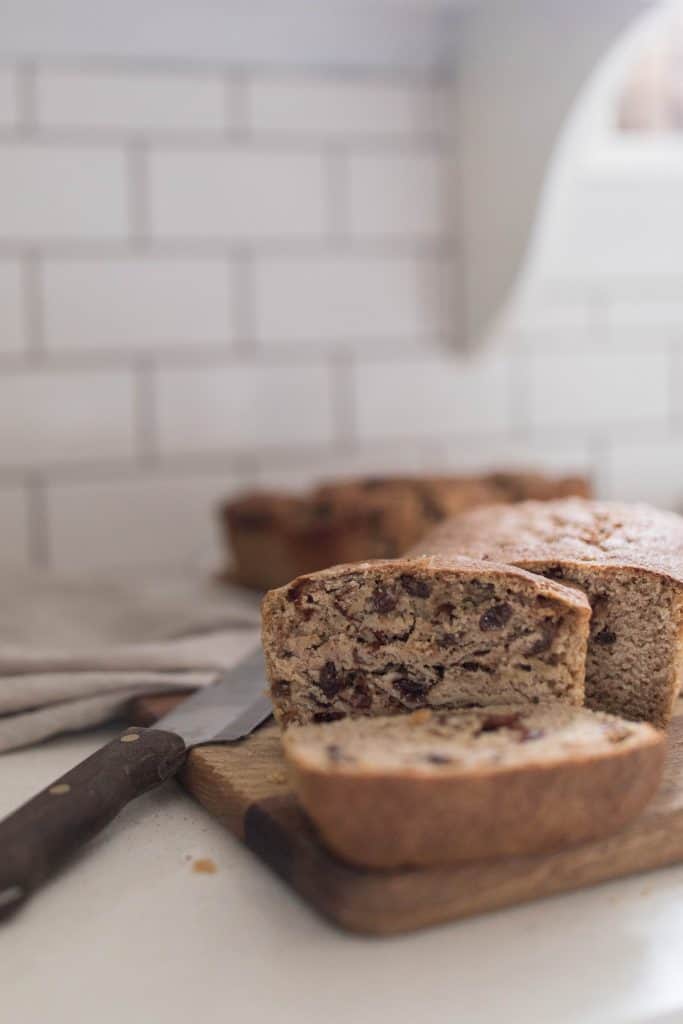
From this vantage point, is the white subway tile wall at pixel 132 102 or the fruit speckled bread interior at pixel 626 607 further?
the white subway tile wall at pixel 132 102

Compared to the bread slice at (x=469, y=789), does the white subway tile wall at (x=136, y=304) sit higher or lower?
higher

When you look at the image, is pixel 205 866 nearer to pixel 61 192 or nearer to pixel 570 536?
pixel 570 536

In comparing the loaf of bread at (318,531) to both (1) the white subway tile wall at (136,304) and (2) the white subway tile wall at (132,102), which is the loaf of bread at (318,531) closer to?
(1) the white subway tile wall at (136,304)

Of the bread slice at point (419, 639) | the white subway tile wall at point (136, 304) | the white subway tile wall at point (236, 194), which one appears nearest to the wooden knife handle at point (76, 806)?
the bread slice at point (419, 639)

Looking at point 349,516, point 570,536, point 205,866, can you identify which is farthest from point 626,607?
point 349,516

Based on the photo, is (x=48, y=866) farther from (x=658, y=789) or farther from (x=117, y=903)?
(x=658, y=789)

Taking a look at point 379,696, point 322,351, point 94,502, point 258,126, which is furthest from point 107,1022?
point 258,126

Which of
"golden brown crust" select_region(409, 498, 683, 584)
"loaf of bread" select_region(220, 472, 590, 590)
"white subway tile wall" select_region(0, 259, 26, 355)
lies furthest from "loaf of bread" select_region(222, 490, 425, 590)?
"white subway tile wall" select_region(0, 259, 26, 355)
